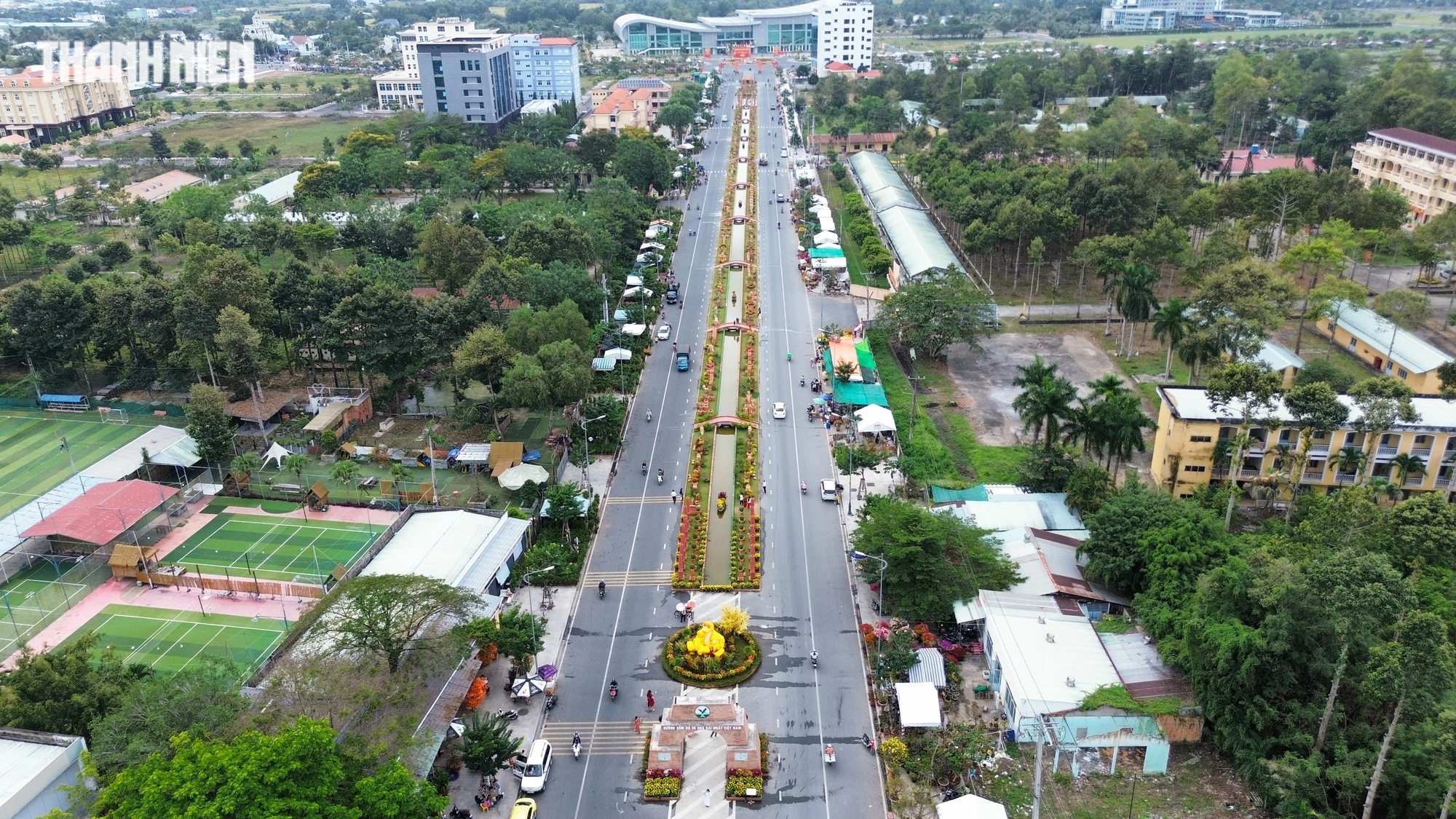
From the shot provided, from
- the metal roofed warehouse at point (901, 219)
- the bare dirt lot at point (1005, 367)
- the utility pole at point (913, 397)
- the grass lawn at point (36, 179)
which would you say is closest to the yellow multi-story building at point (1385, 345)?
the bare dirt lot at point (1005, 367)

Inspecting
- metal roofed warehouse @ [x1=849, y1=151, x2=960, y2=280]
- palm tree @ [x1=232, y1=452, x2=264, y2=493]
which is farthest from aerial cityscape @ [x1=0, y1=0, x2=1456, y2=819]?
palm tree @ [x1=232, y1=452, x2=264, y2=493]

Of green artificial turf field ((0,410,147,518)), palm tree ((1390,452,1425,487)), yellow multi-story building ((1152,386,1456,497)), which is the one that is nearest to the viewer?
palm tree ((1390,452,1425,487))

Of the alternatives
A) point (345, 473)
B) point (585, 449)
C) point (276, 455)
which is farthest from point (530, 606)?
point (276, 455)

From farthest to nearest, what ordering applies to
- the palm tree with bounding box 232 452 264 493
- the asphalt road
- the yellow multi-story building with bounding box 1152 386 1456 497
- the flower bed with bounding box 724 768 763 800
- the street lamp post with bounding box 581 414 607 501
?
the street lamp post with bounding box 581 414 607 501
the palm tree with bounding box 232 452 264 493
the yellow multi-story building with bounding box 1152 386 1456 497
the asphalt road
the flower bed with bounding box 724 768 763 800

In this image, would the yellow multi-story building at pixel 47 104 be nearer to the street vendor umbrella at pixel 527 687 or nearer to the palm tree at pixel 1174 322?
the street vendor umbrella at pixel 527 687

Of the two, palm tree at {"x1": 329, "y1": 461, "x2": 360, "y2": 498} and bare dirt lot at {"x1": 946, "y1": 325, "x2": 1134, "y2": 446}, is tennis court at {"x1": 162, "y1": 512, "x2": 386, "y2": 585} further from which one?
bare dirt lot at {"x1": 946, "y1": 325, "x2": 1134, "y2": 446}
